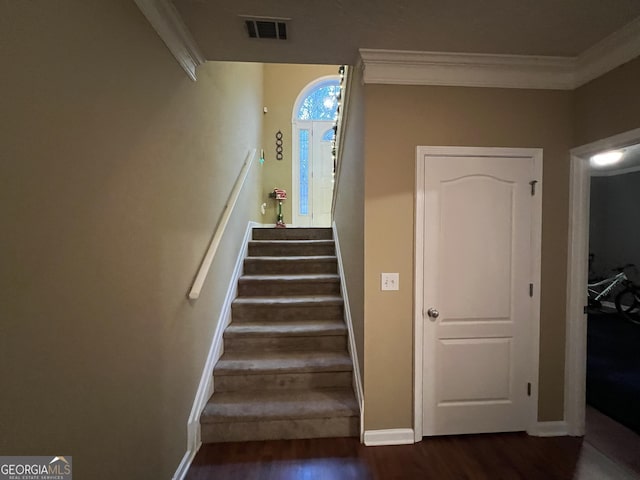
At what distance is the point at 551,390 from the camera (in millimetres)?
2047

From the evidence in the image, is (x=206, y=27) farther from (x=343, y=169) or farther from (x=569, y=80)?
(x=569, y=80)

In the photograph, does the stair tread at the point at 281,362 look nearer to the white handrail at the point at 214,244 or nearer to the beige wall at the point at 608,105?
the white handrail at the point at 214,244

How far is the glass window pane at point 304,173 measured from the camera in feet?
18.1

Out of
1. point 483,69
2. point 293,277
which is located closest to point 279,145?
point 293,277

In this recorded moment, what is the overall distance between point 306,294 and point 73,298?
212cm

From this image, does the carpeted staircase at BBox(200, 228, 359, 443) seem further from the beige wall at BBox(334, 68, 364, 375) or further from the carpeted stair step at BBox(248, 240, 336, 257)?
the beige wall at BBox(334, 68, 364, 375)

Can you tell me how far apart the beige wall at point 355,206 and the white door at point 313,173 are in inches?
103

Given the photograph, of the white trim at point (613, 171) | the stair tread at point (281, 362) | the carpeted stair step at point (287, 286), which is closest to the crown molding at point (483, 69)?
the carpeted stair step at point (287, 286)

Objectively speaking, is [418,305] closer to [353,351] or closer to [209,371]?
[353,351]

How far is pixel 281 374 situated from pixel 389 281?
3.54ft

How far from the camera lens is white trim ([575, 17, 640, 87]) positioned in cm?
161

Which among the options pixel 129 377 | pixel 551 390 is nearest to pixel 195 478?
pixel 129 377

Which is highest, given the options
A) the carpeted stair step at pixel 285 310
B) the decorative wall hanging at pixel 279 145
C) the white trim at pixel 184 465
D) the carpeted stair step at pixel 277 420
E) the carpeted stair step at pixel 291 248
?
the decorative wall hanging at pixel 279 145

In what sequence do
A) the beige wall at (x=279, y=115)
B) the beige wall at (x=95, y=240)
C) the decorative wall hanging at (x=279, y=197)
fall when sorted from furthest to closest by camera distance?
1. the beige wall at (x=279, y=115)
2. the decorative wall hanging at (x=279, y=197)
3. the beige wall at (x=95, y=240)
